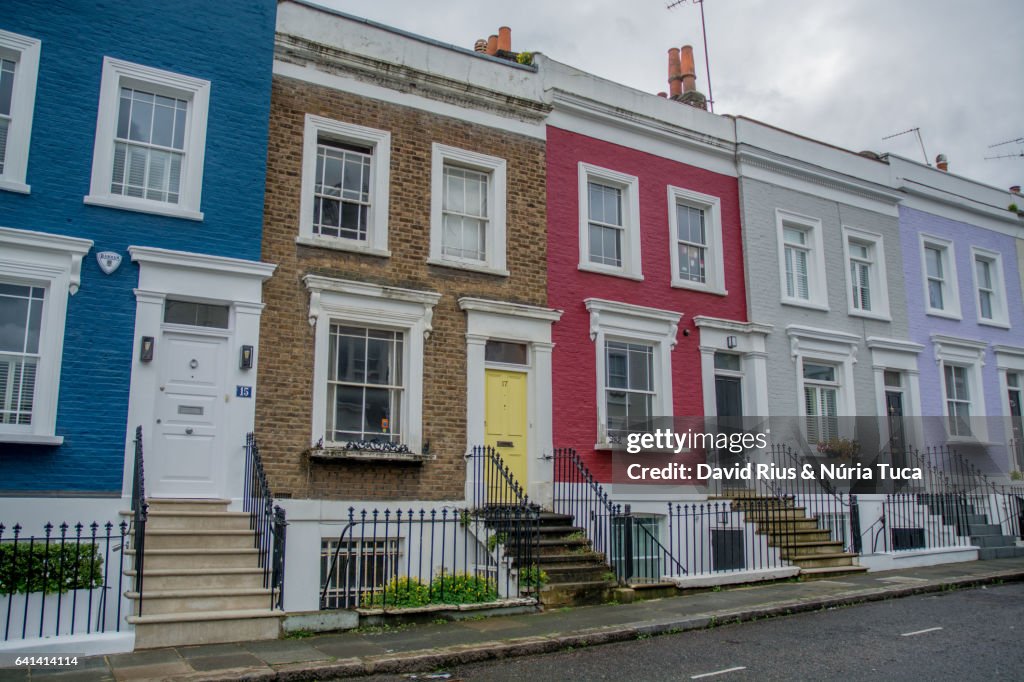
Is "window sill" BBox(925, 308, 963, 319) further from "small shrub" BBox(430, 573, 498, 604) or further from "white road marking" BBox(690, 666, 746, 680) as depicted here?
"white road marking" BBox(690, 666, 746, 680)

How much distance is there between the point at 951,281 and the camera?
68.6 feet

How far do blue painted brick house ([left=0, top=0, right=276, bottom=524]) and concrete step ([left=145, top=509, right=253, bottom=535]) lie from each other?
474mm

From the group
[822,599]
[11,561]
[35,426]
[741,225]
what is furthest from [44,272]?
[741,225]

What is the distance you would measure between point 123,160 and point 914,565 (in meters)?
14.4

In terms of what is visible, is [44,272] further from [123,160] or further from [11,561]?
[11,561]

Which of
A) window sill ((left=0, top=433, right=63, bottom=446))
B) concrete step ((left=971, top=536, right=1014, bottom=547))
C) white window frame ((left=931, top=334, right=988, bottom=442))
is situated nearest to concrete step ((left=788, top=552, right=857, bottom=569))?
concrete step ((left=971, top=536, right=1014, bottom=547))

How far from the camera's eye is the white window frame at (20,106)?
10.6m

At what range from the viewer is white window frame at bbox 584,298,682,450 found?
14789mm

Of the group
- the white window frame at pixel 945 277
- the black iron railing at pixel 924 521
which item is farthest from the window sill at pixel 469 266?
the white window frame at pixel 945 277

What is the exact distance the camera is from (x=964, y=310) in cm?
2092

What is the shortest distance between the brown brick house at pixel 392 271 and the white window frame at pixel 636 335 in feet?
3.45

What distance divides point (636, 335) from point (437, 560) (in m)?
5.52

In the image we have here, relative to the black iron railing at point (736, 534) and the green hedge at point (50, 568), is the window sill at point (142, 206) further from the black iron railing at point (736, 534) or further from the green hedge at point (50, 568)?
the black iron railing at point (736, 534)

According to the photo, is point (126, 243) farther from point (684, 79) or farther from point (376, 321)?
point (684, 79)
